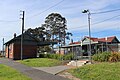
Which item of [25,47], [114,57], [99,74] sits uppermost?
[25,47]

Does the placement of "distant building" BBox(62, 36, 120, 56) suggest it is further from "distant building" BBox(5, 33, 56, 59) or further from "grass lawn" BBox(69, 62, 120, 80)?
"grass lawn" BBox(69, 62, 120, 80)

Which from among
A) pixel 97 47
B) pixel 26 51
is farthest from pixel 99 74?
pixel 26 51

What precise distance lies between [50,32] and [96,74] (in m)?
60.8

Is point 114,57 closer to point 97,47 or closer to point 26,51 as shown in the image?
point 97,47

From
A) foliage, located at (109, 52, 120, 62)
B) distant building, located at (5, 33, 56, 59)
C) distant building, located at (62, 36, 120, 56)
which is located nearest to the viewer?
foliage, located at (109, 52, 120, 62)

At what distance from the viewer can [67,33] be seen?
269 ft

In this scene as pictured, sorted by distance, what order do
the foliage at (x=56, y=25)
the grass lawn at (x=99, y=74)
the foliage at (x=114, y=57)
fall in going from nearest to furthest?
the grass lawn at (x=99, y=74) < the foliage at (x=114, y=57) < the foliage at (x=56, y=25)

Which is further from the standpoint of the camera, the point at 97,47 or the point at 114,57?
the point at 97,47

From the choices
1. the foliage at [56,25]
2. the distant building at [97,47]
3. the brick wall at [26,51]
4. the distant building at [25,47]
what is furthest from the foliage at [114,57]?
the foliage at [56,25]

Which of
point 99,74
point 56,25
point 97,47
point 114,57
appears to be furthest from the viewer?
point 56,25

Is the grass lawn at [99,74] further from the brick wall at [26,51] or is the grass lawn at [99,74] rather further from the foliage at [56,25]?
the foliage at [56,25]

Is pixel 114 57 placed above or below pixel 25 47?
below

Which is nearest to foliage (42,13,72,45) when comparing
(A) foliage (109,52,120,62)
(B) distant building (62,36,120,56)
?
(B) distant building (62,36,120,56)

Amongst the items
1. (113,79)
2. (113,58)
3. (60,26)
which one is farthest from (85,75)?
(60,26)
